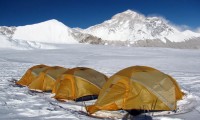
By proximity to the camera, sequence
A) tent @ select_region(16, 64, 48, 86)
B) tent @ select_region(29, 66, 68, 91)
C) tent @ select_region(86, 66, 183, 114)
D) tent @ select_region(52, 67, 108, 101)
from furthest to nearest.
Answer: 1. tent @ select_region(16, 64, 48, 86)
2. tent @ select_region(29, 66, 68, 91)
3. tent @ select_region(52, 67, 108, 101)
4. tent @ select_region(86, 66, 183, 114)

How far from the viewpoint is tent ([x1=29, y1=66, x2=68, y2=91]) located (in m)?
15.5

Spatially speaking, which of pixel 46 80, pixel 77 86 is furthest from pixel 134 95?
pixel 46 80

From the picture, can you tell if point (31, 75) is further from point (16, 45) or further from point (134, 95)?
point (16, 45)

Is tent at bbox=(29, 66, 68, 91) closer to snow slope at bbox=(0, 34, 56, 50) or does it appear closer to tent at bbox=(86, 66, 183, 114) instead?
tent at bbox=(86, 66, 183, 114)

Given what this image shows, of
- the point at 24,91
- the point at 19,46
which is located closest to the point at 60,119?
the point at 24,91

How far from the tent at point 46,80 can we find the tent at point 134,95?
5.08 metres

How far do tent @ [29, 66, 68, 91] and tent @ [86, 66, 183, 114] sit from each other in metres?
5.08

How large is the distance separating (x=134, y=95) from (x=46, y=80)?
6536mm

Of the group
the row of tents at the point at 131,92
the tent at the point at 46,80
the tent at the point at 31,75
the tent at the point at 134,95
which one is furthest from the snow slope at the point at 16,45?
the tent at the point at 134,95

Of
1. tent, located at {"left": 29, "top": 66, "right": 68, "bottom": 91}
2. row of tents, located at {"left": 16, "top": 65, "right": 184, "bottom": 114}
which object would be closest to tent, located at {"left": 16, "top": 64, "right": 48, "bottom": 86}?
tent, located at {"left": 29, "top": 66, "right": 68, "bottom": 91}

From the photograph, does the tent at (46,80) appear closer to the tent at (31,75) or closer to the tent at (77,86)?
the tent at (31,75)

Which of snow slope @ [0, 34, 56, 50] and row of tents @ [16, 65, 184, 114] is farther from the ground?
snow slope @ [0, 34, 56, 50]

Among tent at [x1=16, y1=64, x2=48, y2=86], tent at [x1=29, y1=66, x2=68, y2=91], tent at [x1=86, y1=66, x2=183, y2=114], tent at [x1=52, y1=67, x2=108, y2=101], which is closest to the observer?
tent at [x1=86, y1=66, x2=183, y2=114]

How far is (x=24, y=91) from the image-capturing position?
50.3 feet
